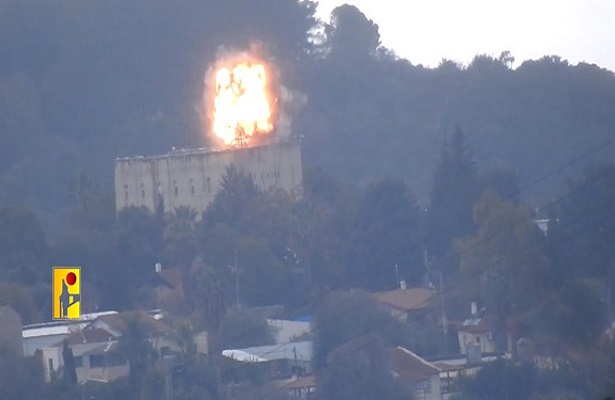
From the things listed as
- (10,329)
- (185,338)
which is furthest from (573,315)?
(10,329)

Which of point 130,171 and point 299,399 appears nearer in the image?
point 299,399

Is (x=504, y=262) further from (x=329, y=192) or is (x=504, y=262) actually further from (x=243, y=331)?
(x=329, y=192)

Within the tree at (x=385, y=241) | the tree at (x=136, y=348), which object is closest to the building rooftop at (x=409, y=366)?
the tree at (x=136, y=348)

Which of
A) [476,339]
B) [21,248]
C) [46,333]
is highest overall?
[21,248]

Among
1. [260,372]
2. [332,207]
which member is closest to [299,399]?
[260,372]

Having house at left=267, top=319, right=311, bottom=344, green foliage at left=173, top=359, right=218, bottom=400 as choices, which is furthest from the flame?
green foliage at left=173, top=359, right=218, bottom=400

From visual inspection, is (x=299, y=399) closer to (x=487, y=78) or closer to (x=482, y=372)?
(x=482, y=372)
